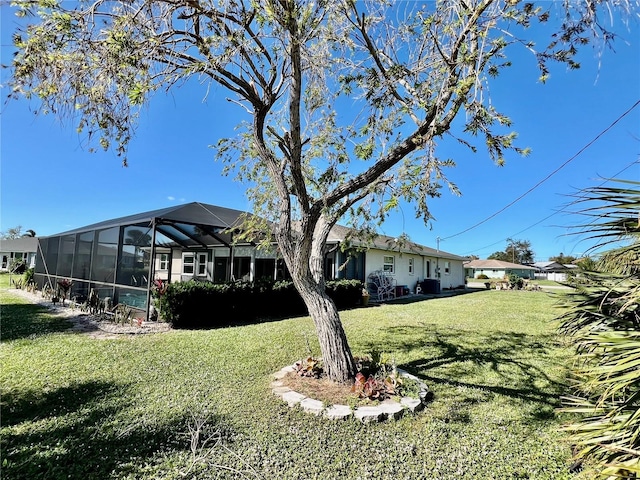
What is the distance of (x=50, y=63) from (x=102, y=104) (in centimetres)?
62

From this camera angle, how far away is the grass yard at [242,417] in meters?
2.76

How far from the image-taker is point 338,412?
12.1 ft

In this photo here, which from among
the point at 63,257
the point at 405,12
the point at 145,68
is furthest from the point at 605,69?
the point at 63,257

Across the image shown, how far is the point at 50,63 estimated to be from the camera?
323cm

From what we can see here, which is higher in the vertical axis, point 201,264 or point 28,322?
point 201,264

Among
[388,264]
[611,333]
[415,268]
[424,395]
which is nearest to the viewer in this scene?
[611,333]

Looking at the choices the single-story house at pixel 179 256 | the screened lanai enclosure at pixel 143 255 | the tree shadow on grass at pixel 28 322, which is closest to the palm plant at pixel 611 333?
the single-story house at pixel 179 256

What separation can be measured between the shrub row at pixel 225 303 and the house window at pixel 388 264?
5866 millimetres

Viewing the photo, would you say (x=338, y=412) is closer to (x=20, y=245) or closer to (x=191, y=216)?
(x=191, y=216)

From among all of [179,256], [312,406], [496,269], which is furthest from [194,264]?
[496,269]

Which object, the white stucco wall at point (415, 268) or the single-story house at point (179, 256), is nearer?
the single-story house at point (179, 256)

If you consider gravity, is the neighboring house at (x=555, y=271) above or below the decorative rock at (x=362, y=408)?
above

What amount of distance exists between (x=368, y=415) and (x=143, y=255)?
29.0 feet

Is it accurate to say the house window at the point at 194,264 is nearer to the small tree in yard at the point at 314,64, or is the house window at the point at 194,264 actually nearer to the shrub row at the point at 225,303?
the shrub row at the point at 225,303
